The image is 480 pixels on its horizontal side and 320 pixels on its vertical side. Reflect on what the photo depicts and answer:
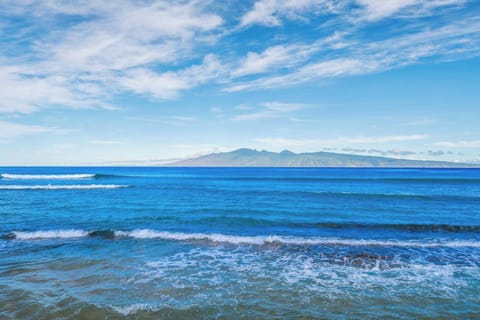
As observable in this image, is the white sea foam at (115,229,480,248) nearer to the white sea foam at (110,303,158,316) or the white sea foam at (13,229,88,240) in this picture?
the white sea foam at (13,229,88,240)

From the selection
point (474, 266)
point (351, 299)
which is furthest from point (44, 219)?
point (474, 266)

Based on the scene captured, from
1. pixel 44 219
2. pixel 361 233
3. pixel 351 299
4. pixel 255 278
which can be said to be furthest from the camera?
pixel 44 219

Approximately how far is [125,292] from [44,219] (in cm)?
1615

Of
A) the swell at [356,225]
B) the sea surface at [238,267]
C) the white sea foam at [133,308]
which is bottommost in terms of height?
the swell at [356,225]

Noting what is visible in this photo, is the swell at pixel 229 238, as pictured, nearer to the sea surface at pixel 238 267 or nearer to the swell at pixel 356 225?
the sea surface at pixel 238 267

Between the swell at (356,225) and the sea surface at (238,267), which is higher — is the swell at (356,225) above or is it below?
below

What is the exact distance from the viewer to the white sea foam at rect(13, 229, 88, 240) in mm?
15508

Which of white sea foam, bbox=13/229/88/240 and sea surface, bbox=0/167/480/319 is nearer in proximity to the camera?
sea surface, bbox=0/167/480/319

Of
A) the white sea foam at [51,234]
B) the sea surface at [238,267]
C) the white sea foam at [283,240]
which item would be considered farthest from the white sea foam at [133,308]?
the white sea foam at [51,234]

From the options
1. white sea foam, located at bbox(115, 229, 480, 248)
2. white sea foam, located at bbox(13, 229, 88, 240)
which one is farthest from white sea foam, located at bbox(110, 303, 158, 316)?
white sea foam, located at bbox(13, 229, 88, 240)

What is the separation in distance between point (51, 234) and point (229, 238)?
10.3 m

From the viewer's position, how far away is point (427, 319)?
7000mm

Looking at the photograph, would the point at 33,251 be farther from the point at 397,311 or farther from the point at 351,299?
the point at 397,311

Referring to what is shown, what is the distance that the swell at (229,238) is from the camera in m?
14.3
